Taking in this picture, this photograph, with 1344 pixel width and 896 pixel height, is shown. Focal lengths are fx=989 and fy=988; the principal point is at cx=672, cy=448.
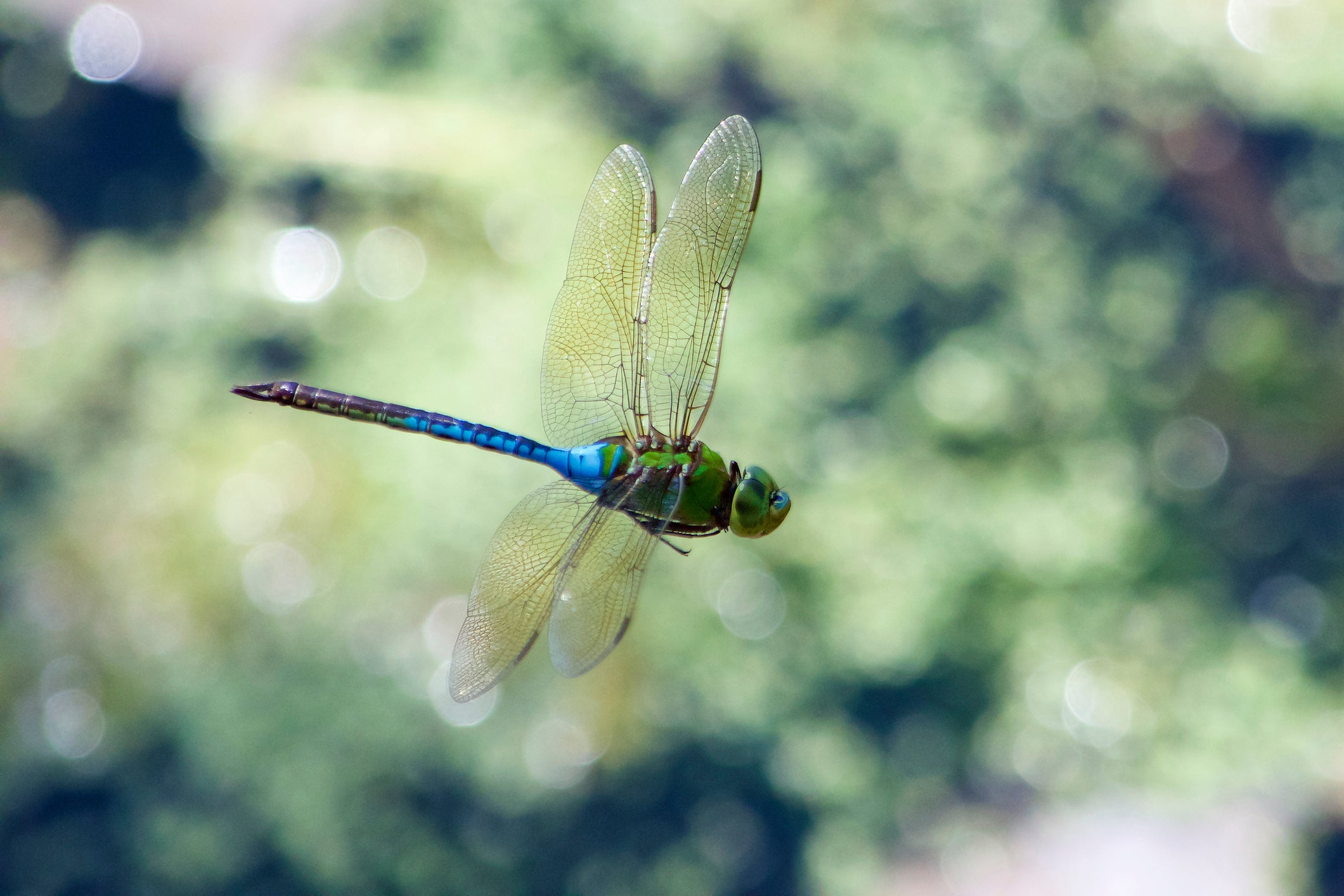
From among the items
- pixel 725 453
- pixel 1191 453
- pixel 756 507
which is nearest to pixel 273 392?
pixel 756 507

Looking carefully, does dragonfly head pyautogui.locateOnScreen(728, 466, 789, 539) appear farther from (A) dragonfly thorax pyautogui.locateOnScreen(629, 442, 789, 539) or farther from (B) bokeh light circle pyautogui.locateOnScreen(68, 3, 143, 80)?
(B) bokeh light circle pyautogui.locateOnScreen(68, 3, 143, 80)

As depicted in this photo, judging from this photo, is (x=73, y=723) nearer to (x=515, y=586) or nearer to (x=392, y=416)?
(x=392, y=416)

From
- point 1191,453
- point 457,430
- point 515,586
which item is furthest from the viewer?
point 1191,453

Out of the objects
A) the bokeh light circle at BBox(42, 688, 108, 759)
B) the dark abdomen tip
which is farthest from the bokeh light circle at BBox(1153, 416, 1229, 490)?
the bokeh light circle at BBox(42, 688, 108, 759)

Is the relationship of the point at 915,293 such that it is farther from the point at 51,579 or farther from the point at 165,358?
the point at 51,579

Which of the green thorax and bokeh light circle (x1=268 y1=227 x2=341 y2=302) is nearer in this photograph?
the green thorax

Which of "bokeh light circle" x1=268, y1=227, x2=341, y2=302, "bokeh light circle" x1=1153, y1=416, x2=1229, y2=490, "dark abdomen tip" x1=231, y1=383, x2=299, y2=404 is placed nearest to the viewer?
"dark abdomen tip" x1=231, y1=383, x2=299, y2=404

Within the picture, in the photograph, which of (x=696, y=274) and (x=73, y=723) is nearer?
(x=696, y=274)

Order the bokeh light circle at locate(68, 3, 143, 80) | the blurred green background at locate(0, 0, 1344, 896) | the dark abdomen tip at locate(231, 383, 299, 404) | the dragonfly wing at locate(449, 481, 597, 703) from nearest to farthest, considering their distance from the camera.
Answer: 1. the dragonfly wing at locate(449, 481, 597, 703)
2. the dark abdomen tip at locate(231, 383, 299, 404)
3. the blurred green background at locate(0, 0, 1344, 896)
4. the bokeh light circle at locate(68, 3, 143, 80)
